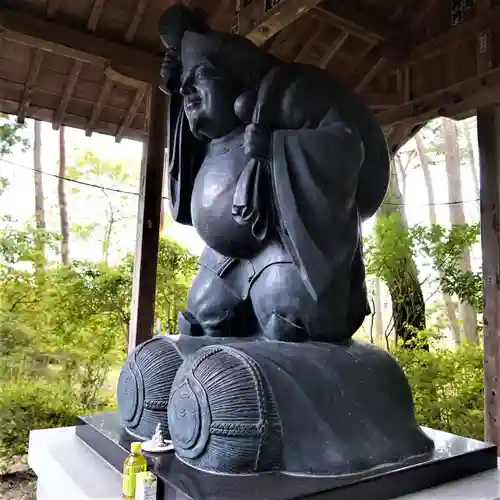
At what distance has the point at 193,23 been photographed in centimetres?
206

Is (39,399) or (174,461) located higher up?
(174,461)

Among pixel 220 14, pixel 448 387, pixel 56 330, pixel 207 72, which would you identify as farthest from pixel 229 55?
pixel 448 387

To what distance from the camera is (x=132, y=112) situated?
435 centimetres

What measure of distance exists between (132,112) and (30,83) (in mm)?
800

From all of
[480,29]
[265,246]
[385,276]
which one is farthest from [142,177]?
[385,276]

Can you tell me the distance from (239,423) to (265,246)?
0.67 meters

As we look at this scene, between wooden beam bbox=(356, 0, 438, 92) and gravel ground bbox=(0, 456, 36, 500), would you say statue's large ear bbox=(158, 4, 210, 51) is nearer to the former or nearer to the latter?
wooden beam bbox=(356, 0, 438, 92)

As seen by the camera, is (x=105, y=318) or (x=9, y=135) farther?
(x=9, y=135)

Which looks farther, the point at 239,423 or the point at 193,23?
the point at 193,23

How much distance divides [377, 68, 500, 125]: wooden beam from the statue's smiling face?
2206mm

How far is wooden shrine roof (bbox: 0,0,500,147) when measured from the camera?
3.35 m

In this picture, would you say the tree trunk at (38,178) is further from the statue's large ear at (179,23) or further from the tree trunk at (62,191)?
the statue's large ear at (179,23)

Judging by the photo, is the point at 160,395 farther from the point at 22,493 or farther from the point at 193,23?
the point at 22,493

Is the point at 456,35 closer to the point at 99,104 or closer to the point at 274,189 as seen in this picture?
the point at 99,104
